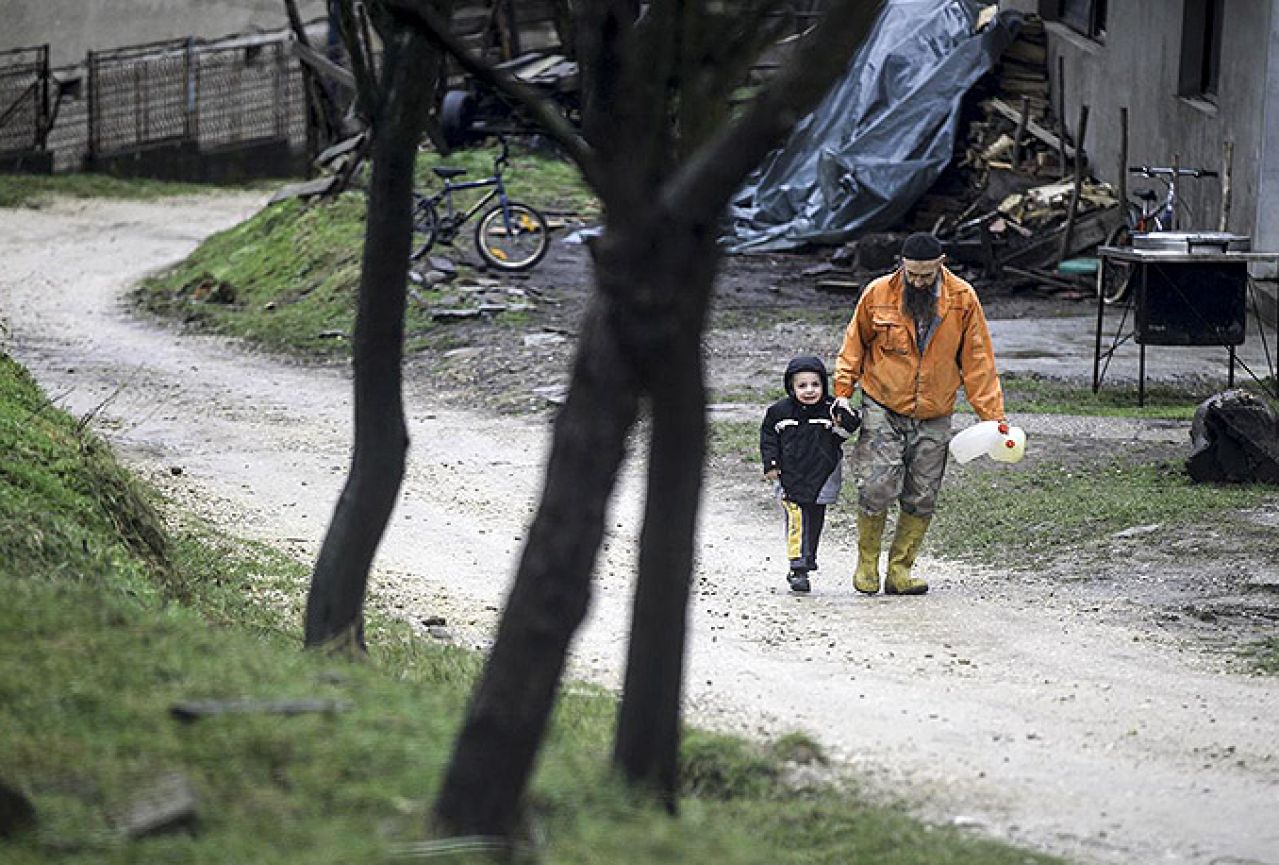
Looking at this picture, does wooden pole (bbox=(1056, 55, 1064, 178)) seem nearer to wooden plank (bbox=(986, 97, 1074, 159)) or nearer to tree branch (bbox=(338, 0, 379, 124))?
wooden plank (bbox=(986, 97, 1074, 159))

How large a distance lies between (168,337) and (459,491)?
740 cm

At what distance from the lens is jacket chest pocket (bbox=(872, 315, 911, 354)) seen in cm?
955

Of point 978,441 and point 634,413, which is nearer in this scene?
point 634,413

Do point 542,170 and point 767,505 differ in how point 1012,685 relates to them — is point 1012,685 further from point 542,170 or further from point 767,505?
point 542,170

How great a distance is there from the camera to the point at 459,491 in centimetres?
1245

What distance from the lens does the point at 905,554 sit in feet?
31.9

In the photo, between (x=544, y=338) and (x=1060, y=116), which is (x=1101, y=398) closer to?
(x=544, y=338)

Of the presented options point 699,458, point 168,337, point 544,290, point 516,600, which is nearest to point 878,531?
point 699,458

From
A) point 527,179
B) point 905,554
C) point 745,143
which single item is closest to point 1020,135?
point 527,179

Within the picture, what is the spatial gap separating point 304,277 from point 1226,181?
9381mm

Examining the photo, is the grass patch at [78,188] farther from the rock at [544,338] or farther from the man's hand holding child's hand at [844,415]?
the man's hand holding child's hand at [844,415]

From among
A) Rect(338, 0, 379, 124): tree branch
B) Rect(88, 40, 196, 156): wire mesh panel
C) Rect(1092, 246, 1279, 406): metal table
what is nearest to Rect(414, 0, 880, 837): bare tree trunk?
Rect(338, 0, 379, 124): tree branch

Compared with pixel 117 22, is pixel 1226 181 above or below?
below

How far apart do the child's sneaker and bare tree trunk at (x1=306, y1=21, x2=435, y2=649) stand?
3008 mm
